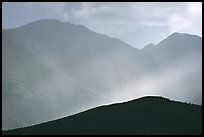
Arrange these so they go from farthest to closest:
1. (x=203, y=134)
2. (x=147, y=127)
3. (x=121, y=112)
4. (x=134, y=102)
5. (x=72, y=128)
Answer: (x=134, y=102) → (x=121, y=112) → (x=72, y=128) → (x=147, y=127) → (x=203, y=134)

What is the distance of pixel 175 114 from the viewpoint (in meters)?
45.8

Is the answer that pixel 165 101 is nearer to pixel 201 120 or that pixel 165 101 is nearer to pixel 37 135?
pixel 201 120

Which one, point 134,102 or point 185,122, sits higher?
point 134,102

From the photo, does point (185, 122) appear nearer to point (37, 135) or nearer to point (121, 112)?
point (121, 112)

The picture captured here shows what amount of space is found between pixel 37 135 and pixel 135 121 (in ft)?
44.0

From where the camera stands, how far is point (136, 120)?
44.9 m

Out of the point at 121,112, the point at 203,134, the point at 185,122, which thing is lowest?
the point at 203,134

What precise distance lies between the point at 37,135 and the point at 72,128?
499 cm

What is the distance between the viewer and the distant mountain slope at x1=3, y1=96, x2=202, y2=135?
41.9 metres

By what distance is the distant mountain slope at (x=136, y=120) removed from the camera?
41.9 meters

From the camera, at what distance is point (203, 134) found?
39094 mm

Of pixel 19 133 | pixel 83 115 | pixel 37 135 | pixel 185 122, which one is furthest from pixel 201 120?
pixel 19 133

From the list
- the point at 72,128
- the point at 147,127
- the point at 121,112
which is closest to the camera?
the point at 147,127

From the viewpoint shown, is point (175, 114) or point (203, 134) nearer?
point (203, 134)
